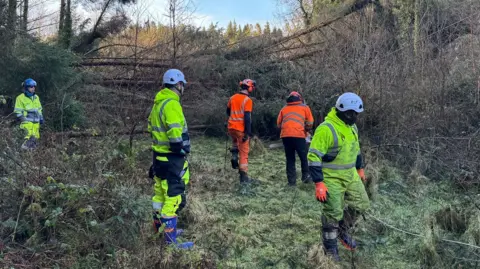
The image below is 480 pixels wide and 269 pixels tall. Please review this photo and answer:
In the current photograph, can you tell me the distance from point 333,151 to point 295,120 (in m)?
2.81

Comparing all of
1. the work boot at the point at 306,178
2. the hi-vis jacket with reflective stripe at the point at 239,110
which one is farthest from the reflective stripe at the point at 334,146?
the work boot at the point at 306,178

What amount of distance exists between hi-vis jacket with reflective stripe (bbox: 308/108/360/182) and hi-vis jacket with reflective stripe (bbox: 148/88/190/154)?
1.37 meters

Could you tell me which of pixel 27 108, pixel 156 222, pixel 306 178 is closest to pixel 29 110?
pixel 27 108

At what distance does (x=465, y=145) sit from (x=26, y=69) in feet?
31.1

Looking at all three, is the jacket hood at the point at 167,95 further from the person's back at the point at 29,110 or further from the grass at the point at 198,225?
the person's back at the point at 29,110

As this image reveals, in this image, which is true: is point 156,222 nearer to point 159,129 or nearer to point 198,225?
point 198,225

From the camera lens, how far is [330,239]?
14.4ft

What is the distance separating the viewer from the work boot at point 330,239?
4.38 metres

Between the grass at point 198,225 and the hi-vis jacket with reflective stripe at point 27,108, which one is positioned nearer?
the grass at point 198,225

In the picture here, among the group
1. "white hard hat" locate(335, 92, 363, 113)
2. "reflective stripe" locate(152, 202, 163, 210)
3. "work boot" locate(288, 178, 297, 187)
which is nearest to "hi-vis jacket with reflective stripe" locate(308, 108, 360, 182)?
"white hard hat" locate(335, 92, 363, 113)

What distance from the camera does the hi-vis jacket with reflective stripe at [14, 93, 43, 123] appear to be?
7.99 m

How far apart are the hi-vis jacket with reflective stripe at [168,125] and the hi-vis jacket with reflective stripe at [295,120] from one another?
2.85m

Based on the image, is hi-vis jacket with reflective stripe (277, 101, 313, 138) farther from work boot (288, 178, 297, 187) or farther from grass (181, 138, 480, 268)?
grass (181, 138, 480, 268)

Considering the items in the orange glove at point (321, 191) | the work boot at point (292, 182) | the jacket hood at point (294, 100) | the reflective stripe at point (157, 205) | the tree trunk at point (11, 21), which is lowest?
the work boot at point (292, 182)
